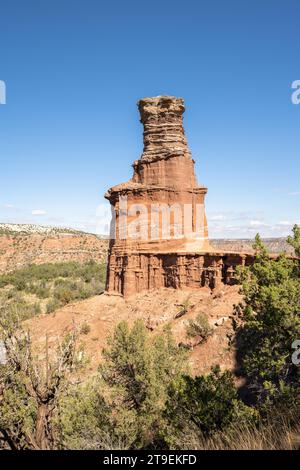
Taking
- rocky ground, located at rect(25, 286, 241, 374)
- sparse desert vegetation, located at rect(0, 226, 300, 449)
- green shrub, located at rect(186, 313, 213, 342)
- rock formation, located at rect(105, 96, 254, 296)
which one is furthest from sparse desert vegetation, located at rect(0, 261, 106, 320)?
sparse desert vegetation, located at rect(0, 226, 300, 449)

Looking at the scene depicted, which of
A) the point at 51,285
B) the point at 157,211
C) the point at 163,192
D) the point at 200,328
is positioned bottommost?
the point at 51,285

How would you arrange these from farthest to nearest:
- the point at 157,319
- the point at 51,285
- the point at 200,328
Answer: the point at 51,285
the point at 157,319
the point at 200,328

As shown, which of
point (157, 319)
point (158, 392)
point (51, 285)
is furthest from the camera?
point (51, 285)

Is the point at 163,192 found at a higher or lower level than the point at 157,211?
higher

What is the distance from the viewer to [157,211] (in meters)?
30.1

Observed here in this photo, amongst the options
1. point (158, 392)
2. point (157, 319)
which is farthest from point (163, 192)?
point (158, 392)

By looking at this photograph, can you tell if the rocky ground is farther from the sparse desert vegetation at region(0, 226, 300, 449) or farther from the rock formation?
the sparse desert vegetation at region(0, 226, 300, 449)

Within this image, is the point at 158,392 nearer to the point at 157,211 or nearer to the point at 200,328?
the point at 200,328

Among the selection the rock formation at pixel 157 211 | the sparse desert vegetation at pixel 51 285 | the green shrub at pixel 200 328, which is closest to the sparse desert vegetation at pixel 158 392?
the green shrub at pixel 200 328

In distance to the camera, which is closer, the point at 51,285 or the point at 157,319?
the point at 157,319

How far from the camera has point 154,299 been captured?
28.0m

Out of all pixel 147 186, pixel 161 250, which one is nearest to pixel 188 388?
pixel 161 250

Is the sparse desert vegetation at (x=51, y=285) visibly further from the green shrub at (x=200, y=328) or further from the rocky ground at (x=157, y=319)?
the green shrub at (x=200, y=328)

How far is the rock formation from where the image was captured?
29828mm
